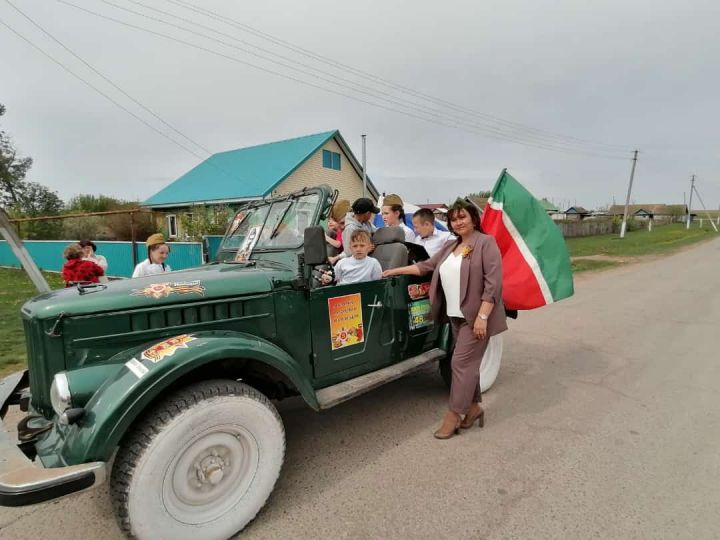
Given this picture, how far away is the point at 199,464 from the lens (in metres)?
2.19

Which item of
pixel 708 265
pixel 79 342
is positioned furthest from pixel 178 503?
pixel 708 265

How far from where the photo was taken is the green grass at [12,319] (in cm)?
477

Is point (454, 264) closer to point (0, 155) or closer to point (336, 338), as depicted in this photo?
point (336, 338)

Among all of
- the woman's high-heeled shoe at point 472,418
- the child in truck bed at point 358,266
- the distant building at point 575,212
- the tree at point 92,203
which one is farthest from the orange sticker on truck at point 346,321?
the distant building at point 575,212

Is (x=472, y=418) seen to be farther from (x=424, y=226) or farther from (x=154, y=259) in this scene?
(x=154, y=259)

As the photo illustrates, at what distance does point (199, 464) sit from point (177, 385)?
0.42m

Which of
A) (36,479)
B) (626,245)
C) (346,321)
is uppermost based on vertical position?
(346,321)

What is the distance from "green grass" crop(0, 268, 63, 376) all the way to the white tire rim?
353cm

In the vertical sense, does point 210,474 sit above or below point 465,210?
below

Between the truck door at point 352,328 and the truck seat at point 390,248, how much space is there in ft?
1.15

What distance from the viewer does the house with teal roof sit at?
18.2m

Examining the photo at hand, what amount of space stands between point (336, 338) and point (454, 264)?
1041 millimetres

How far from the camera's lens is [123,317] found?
223 cm

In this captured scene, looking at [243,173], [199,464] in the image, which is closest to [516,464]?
[199,464]
